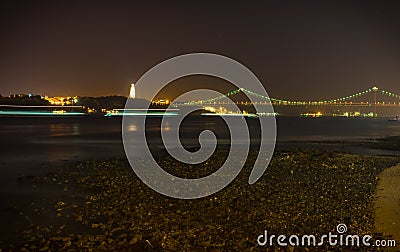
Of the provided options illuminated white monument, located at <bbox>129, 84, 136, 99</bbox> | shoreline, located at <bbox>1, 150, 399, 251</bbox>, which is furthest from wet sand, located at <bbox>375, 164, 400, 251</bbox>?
illuminated white monument, located at <bbox>129, 84, 136, 99</bbox>

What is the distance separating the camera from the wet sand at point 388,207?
559 cm

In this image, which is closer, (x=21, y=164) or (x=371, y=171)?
(x=371, y=171)

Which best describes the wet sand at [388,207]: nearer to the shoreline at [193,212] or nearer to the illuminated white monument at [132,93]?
the shoreline at [193,212]

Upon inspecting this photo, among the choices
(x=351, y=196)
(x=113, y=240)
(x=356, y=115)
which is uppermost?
(x=356, y=115)

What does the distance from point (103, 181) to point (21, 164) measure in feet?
20.9

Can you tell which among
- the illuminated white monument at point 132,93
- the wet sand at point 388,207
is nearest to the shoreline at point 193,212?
the wet sand at point 388,207

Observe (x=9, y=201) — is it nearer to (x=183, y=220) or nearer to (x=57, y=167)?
(x=183, y=220)

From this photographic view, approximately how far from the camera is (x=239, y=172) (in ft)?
37.7

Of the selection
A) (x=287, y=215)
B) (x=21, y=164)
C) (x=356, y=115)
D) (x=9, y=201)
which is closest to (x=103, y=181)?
(x=9, y=201)

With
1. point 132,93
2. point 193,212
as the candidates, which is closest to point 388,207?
point 193,212

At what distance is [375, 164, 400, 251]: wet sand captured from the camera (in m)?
5.59

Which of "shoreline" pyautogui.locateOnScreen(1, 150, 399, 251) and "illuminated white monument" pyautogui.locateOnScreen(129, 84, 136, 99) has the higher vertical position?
"illuminated white monument" pyautogui.locateOnScreen(129, 84, 136, 99)

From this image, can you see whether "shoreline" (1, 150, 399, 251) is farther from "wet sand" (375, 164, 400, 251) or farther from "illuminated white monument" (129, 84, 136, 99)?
"illuminated white monument" (129, 84, 136, 99)

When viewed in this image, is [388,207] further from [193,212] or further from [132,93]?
[132,93]
